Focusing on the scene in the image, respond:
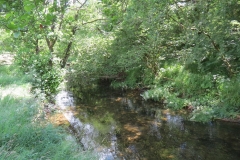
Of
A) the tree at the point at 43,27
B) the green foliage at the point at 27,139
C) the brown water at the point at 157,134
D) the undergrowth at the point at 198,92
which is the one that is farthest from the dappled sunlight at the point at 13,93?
the undergrowth at the point at 198,92

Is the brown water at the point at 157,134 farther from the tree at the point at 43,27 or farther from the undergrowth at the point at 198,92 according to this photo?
the tree at the point at 43,27

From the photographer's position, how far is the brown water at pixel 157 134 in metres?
5.54

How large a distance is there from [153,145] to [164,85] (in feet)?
16.5

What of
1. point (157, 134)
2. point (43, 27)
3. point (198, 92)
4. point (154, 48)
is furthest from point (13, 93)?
point (154, 48)

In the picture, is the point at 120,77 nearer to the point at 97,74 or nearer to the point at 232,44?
the point at 97,74

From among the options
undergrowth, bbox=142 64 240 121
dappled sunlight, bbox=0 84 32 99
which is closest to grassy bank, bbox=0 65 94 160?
dappled sunlight, bbox=0 84 32 99

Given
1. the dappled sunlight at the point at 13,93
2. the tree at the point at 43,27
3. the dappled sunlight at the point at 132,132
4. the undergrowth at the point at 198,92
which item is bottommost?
the dappled sunlight at the point at 132,132

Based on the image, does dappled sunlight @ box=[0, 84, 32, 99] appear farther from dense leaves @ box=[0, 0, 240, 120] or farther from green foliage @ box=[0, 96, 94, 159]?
dense leaves @ box=[0, 0, 240, 120]

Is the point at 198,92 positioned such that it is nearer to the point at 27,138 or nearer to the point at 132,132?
the point at 132,132

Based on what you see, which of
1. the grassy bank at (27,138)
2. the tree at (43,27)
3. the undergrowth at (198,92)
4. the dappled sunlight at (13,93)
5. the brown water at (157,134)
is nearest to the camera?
the tree at (43,27)

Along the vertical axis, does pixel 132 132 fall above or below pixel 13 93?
below

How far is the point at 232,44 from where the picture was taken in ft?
24.5

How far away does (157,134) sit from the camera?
6.79 meters

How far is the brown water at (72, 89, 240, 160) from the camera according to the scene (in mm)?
5543
